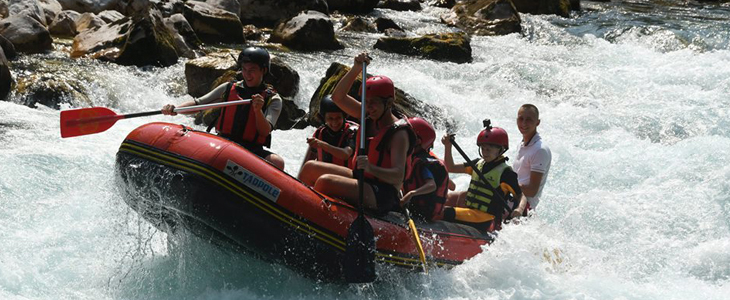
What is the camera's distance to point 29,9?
13.2 meters

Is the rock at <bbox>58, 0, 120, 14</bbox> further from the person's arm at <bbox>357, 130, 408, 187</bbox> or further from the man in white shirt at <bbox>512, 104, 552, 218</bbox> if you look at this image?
the person's arm at <bbox>357, 130, 408, 187</bbox>

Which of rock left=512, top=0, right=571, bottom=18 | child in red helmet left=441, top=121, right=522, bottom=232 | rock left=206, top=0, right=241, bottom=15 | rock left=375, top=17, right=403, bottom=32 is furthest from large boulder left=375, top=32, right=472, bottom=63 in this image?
child in red helmet left=441, top=121, right=522, bottom=232

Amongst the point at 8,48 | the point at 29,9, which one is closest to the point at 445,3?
the point at 29,9

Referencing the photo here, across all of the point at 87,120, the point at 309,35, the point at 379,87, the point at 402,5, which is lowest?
the point at 402,5

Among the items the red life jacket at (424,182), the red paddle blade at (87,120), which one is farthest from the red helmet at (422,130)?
the red paddle blade at (87,120)

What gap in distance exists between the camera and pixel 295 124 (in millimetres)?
10320

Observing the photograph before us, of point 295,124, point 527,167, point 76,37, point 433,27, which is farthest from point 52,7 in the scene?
point 527,167

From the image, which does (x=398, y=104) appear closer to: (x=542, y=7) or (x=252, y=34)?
(x=252, y=34)

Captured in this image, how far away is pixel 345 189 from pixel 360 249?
444mm

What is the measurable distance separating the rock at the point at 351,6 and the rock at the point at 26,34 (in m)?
8.28

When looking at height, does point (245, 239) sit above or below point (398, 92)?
above

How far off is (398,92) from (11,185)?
516cm

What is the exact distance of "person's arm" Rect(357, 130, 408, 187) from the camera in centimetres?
518

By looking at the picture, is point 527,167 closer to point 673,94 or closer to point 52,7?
point 673,94
